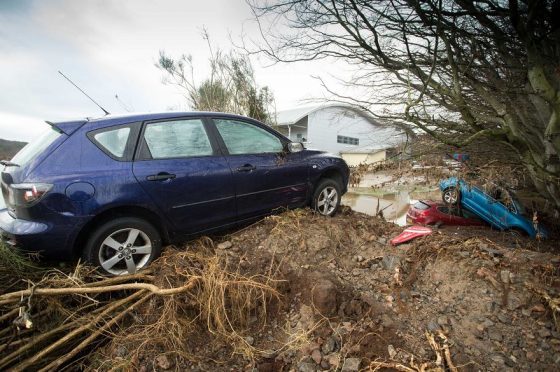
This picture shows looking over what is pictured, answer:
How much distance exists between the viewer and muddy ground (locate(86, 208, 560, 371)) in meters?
2.13

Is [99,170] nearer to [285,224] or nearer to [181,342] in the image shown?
[181,342]

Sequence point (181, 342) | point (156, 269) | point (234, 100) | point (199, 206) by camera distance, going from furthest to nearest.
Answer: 1. point (234, 100)
2. point (199, 206)
3. point (156, 269)
4. point (181, 342)

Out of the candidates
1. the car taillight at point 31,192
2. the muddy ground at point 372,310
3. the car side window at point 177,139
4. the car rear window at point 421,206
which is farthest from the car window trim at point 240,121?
the car rear window at point 421,206

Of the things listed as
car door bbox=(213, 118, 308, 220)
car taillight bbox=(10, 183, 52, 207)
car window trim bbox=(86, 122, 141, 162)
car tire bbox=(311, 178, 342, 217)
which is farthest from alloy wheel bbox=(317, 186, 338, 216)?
car taillight bbox=(10, 183, 52, 207)

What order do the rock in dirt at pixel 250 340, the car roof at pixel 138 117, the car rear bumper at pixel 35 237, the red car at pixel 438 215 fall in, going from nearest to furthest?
the rock in dirt at pixel 250 340
the car rear bumper at pixel 35 237
the car roof at pixel 138 117
the red car at pixel 438 215

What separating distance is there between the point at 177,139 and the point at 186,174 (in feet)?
1.46

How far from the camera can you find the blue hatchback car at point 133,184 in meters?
2.49

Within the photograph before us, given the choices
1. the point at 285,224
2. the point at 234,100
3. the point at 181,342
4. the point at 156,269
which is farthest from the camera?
the point at 234,100

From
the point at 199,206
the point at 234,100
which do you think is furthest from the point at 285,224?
the point at 234,100

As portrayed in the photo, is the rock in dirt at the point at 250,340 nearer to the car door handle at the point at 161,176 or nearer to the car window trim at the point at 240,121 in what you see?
the car door handle at the point at 161,176

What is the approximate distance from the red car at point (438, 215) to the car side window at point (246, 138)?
587 cm

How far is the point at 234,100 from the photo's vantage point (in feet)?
31.9

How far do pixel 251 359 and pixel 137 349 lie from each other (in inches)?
34.8

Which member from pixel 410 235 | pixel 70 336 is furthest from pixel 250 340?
pixel 410 235
